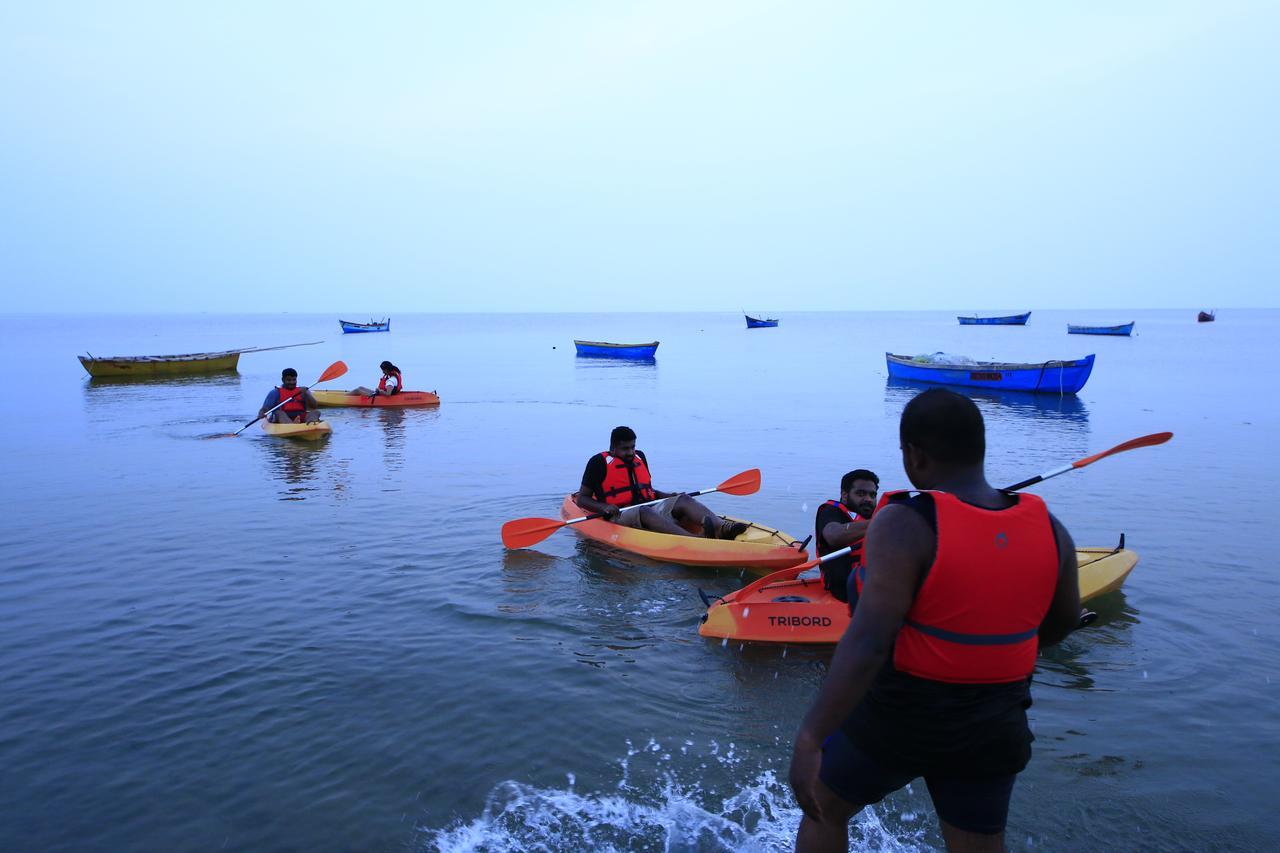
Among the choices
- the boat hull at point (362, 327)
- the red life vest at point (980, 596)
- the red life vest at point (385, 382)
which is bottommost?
the red life vest at point (385, 382)

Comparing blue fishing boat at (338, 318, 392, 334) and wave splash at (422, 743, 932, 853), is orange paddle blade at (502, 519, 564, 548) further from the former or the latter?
blue fishing boat at (338, 318, 392, 334)

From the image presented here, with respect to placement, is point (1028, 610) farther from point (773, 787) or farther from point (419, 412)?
point (419, 412)

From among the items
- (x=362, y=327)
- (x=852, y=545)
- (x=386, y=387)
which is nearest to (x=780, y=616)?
(x=852, y=545)

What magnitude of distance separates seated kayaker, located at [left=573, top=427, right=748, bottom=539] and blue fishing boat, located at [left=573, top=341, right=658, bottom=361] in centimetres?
4135

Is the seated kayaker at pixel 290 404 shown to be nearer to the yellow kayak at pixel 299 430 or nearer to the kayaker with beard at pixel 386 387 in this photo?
the yellow kayak at pixel 299 430

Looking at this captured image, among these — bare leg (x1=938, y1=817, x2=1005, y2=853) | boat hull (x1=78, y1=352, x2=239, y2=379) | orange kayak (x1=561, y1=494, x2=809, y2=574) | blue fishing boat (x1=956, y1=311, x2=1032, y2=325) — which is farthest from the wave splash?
blue fishing boat (x1=956, y1=311, x2=1032, y2=325)

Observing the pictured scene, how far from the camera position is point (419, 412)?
24.2m

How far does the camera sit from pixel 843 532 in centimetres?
671

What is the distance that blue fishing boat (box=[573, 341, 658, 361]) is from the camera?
52.4 metres

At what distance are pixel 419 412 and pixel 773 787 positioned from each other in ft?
68.3

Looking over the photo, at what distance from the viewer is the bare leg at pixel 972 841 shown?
2.43m


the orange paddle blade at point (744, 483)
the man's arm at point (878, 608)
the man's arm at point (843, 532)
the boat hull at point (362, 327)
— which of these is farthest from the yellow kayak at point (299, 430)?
the boat hull at point (362, 327)

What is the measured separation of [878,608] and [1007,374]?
30.8 m

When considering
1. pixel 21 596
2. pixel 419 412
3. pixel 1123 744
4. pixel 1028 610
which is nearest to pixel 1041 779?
pixel 1123 744
